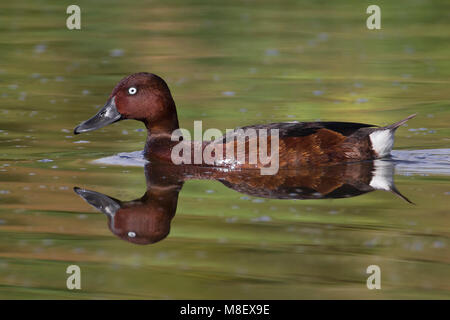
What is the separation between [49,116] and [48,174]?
2858 mm

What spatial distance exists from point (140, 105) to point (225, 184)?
1.65 metres

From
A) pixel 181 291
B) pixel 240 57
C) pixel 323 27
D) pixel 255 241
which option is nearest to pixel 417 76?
pixel 240 57

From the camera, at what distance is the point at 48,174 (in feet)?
29.6

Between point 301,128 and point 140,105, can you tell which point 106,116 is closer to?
point 140,105

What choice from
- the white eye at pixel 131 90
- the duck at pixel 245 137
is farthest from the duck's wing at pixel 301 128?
the white eye at pixel 131 90

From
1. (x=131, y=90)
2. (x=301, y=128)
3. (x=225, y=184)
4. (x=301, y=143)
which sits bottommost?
(x=225, y=184)

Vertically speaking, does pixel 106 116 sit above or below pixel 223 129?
above

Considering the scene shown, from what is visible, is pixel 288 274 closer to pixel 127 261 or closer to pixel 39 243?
pixel 127 261

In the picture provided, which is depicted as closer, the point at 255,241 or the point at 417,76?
the point at 255,241

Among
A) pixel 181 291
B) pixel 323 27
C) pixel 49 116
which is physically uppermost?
pixel 323 27

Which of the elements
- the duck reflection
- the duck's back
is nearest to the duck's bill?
the duck reflection

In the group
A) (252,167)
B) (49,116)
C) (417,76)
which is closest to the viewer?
(252,167)

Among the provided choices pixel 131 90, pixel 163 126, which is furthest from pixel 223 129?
pixel 131 90

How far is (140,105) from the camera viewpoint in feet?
32.0
